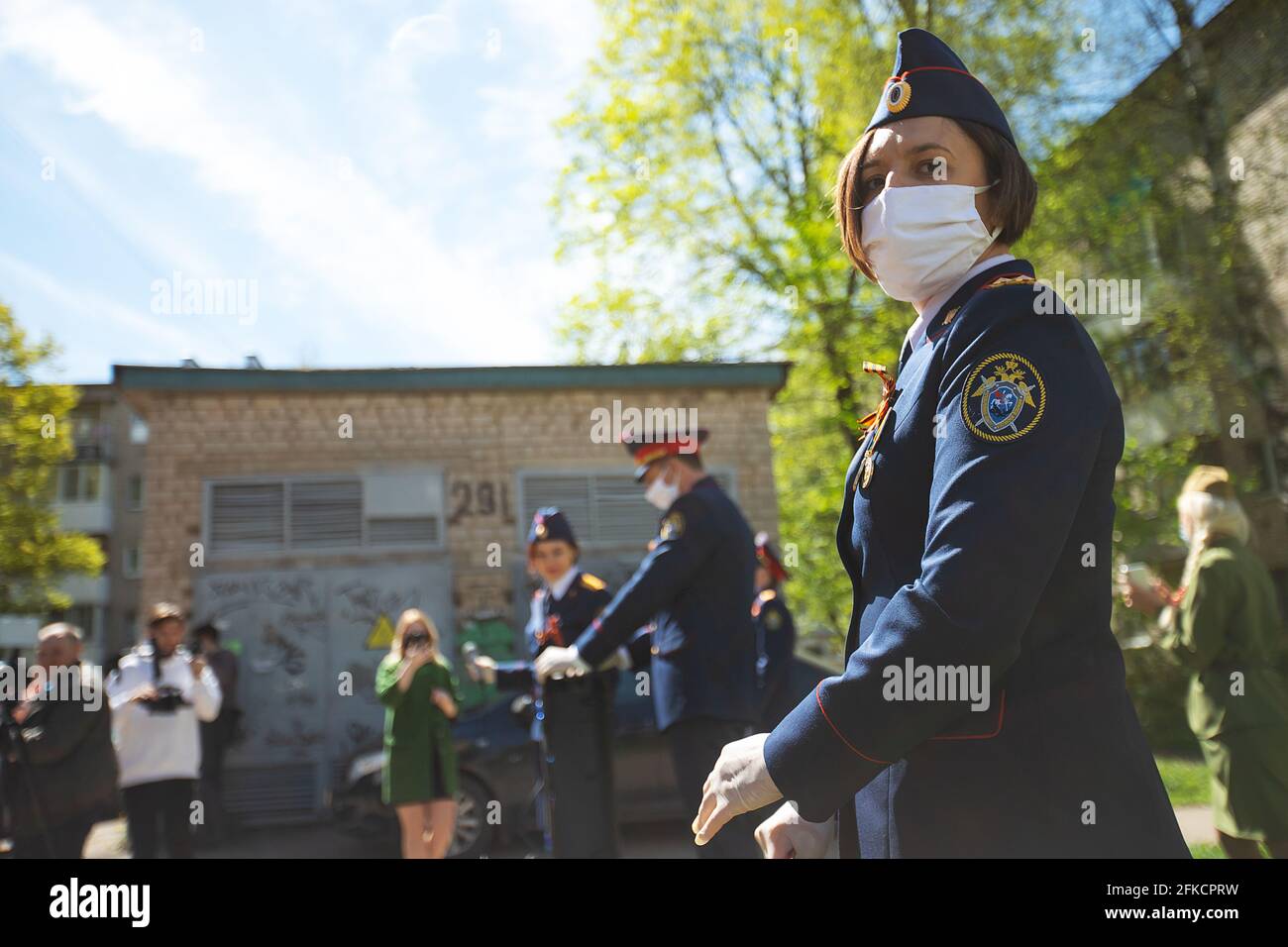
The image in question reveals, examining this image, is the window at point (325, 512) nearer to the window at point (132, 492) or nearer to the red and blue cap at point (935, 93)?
the red and blue cap at point (935, 93)

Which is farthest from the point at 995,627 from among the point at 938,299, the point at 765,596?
the point at 765,596

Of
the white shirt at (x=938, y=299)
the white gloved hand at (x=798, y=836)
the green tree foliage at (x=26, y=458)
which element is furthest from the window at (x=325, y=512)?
the green tree foliage at (x=26, y=458)

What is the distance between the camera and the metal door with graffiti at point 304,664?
39.8 feet

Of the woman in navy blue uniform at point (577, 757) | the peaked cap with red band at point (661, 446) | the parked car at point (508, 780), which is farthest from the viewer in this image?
the parked car at point (508, 780)

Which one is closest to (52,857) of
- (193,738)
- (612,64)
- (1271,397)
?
(193,738)

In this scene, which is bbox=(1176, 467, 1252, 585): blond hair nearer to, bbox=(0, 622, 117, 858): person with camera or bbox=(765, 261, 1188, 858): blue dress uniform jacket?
bbox=(765, 261, 1188, 858): blue dress uniform jacket

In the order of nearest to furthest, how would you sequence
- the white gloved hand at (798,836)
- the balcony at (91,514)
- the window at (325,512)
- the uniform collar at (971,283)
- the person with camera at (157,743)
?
1. the uniform collar at (971,283)
2. the white gloved hand at (798,836)
3. the person with camera at (157,743)
4. the window at (325,512)
5. the balcony at (91,514)

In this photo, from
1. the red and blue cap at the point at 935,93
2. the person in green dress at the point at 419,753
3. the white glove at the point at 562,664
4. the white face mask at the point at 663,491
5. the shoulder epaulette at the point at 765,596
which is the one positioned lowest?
the person in green dress at the point at 419,753

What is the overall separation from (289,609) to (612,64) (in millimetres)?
11941

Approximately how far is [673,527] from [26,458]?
27562 millimetres

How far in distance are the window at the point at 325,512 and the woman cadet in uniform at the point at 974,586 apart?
11982 mm

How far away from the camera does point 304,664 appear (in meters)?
12.5
